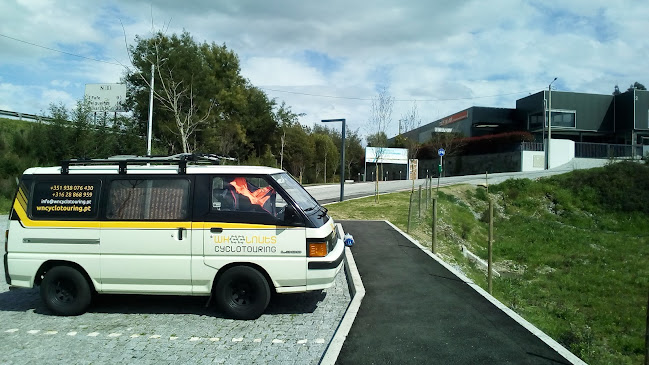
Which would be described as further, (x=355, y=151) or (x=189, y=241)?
(x=355, y=151)

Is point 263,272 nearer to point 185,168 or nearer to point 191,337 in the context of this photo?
point 191,337

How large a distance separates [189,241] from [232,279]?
771 millimetres

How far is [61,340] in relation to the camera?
569 cm

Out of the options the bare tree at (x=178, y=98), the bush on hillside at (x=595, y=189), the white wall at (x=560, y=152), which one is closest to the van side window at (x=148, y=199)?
the bare tree at (x=178, y=98)

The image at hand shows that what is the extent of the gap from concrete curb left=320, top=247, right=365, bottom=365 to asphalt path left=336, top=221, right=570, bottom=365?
0.25 ft

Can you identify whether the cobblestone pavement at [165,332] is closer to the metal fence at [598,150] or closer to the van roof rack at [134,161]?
the van roof rack at [134,161]

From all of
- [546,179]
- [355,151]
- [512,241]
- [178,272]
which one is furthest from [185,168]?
[355,151]

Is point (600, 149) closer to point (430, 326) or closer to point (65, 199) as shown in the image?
point (430, 326)

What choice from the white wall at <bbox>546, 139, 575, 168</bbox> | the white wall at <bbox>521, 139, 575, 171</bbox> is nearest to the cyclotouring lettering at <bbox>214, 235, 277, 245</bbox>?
the white wall at <bbox>521, 139, 575, 171</bbox>

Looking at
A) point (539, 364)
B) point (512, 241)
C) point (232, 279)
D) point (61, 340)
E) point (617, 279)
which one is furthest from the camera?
point (512, 241)

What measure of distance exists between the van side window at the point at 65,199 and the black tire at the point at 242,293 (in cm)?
214

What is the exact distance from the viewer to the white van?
20.6ft

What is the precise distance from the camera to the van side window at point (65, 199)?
6.58 metres

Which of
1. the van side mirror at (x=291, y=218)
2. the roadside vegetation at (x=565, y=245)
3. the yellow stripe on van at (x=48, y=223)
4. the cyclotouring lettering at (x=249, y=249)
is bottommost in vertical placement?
the roadside vegetation at (x=565, y=245)
